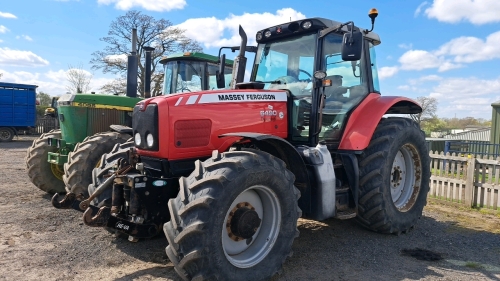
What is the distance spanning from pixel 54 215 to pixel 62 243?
149 cm

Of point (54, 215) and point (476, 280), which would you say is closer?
point (476, 280)

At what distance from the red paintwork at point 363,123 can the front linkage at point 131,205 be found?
7.29 feet

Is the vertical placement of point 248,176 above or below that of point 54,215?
above

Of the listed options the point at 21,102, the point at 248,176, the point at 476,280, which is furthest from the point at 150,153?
the point at 21,102

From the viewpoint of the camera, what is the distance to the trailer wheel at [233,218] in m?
3.24

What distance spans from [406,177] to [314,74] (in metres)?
2.37

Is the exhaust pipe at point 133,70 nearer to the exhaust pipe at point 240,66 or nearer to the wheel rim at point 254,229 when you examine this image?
the exhaust pipe at point 240,66

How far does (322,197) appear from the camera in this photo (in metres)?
4.42

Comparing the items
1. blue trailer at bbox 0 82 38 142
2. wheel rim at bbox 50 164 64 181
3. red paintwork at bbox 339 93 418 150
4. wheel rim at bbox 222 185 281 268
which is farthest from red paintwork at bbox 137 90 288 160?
blue trailer at bbox 0 82 38 142

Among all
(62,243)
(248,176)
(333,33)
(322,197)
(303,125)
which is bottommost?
(62,243)

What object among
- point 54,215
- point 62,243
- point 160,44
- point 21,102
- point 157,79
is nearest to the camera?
point 62,243

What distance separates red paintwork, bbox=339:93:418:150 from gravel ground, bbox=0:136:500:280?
1249 mm

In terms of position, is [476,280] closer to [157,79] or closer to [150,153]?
[150,153]

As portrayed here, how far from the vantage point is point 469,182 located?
8000 millimetres
